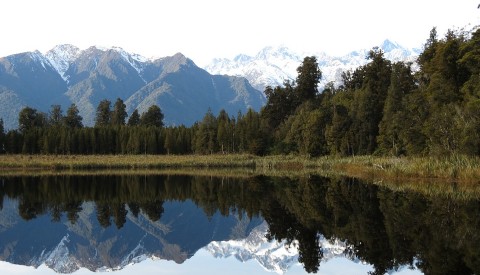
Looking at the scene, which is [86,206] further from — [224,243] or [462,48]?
[462,48]

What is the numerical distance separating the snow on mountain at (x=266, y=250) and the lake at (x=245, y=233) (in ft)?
0.16

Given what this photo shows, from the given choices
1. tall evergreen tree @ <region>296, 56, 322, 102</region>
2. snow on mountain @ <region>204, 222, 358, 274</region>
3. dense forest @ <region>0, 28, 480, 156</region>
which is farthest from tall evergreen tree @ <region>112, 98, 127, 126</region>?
snow on mountain @ <region>204, 222, 358, 274</region>

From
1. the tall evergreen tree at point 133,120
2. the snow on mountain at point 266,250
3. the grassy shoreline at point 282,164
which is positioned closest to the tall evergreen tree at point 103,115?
the tall evergreen tree at point 133,120

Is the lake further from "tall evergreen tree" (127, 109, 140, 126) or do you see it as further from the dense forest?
"tall evergreen tree" (127, 109, 140, 126)

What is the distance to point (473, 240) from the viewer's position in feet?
54.9

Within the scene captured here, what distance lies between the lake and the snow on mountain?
0.05m

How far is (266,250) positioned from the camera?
704 inches

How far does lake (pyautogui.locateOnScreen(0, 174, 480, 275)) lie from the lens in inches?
617

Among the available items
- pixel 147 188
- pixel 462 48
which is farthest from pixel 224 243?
pixel 462 48

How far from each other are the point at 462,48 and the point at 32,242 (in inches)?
1813

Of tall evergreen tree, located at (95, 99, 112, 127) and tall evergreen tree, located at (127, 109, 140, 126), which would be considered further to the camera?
tall evergreen tree, located at (95, 99, 112, 127)

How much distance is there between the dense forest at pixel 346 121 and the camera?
4825cm

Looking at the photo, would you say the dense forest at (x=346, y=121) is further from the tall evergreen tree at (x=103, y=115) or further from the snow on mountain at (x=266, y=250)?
the snow on mountain at (x=266, y=250)

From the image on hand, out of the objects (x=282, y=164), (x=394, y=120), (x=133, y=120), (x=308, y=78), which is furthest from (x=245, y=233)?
(x=133, y=120)
